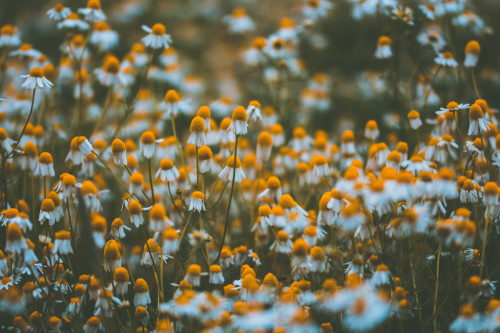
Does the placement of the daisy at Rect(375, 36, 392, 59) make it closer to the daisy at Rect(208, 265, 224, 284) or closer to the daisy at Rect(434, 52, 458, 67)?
the daisy at Rect(434, 52, 458, 67)

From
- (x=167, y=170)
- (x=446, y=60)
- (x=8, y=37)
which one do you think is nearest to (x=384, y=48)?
(x=446, y=60)

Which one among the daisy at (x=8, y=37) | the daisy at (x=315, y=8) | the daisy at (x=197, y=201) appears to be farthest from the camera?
the daisy at (x=315, y=8)

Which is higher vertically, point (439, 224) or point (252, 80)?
point (252, 80)

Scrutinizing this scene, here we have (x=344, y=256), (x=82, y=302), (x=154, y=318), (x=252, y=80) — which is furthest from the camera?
(x=252, y=80)

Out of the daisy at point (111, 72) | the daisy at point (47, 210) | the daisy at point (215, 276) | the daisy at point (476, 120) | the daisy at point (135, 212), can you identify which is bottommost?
the daisy at point (215, 276)

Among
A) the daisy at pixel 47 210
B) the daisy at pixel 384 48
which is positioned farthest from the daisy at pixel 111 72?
the daisy at pixel 384 48

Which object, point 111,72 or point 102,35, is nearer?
point 111,72

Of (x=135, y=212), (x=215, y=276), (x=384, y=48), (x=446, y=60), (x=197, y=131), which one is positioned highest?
(x=384, y=48)

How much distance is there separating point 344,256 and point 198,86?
6.82 ft

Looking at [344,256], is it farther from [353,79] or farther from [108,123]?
[353,79]

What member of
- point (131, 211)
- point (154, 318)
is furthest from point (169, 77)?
point (154, 318)

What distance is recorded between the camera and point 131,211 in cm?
157

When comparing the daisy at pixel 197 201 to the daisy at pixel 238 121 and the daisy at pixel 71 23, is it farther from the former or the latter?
the daisy at pixel 71 23

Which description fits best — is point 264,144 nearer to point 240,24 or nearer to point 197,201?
point 197,201
